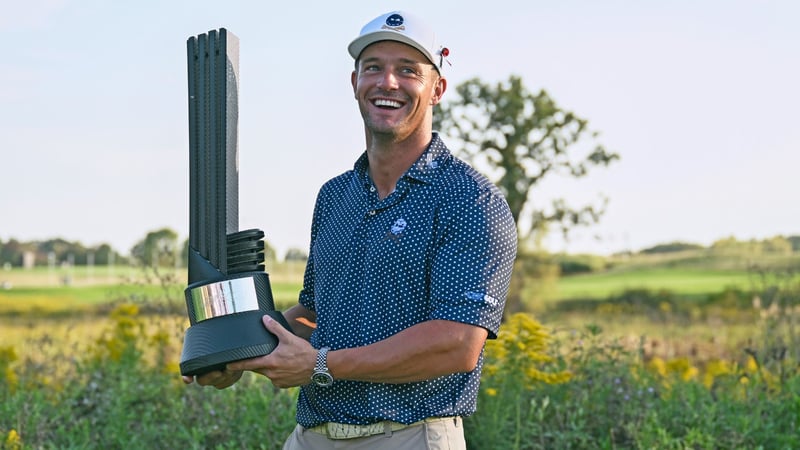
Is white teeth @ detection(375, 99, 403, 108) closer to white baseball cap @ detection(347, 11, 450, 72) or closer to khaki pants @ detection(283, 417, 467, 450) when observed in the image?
white baseball cap @ detection(347, 11, 450, 72)

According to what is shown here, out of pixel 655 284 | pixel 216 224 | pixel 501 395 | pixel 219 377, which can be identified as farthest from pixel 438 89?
pixel 655 284

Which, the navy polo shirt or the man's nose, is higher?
the man's nose

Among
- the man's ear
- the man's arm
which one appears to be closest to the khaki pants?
the man's arm

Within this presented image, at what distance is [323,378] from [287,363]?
0.10m

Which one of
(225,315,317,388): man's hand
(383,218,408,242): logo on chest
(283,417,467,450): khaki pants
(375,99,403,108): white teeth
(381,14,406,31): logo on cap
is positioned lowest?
(283,417,467,450): khaki pants

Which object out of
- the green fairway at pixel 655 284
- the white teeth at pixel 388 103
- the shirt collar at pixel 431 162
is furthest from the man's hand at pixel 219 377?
the green fairway at pixel 655 284

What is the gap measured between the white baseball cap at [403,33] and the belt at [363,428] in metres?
0.98

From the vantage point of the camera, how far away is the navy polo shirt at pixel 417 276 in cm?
264

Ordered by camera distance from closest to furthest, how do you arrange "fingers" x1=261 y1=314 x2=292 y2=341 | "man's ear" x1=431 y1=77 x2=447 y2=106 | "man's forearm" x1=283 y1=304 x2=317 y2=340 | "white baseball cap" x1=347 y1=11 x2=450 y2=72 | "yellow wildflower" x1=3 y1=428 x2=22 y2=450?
1. "fingers" x1=261 y1=314 x2=292 y2=341
2. "white baseball cap" x1=347 y1=11 x2=450 y2=72
3. "man's ear" x1=431 y1=77 x2=447 y2=106
4. "man's forearm" x1=283 y1=304 x2=317 y2=340
5. "yellow wildflower" x1=3 y1=428 x2=22 y2=450

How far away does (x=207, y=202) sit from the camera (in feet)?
→ 9.39

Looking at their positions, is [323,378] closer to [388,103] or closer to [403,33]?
[388,103]

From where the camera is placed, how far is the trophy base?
2639mm

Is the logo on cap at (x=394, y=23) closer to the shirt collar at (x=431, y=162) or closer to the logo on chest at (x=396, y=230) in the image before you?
the shirt collar at (x=431, y=162)

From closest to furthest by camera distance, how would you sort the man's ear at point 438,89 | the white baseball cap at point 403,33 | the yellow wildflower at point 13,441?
the white baseball cap at point 403,33
the man's ear at point 438,89
the yellow wildflower at point 13,441
